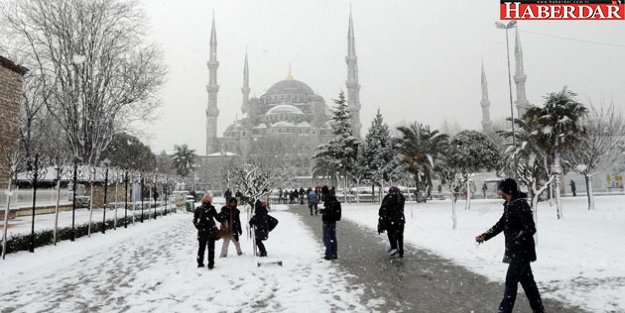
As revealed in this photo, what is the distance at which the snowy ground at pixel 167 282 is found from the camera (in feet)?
16.9

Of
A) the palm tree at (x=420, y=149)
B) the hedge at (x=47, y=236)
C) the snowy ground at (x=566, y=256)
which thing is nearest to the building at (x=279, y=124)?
the palm tree at (x=420, y=149)

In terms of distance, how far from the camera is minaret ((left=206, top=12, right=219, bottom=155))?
76.2 meters

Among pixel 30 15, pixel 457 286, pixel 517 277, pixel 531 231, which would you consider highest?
pixel 30 15

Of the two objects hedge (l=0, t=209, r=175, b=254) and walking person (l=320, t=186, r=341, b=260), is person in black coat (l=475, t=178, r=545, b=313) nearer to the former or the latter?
walking person (l=320, t=186, r=341, b=260)

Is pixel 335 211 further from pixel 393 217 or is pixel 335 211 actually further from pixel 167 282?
pixel 167 282

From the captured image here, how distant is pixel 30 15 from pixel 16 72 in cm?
304

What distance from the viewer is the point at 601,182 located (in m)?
40.4

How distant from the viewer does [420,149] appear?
3000cm

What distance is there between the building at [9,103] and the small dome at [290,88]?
90002 mm

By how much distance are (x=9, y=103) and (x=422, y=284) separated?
22.9m

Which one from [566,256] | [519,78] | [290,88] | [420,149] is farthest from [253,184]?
[290,88]

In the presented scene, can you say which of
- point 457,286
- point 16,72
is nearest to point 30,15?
point 16,72

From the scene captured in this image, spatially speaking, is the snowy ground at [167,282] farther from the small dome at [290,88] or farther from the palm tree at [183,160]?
the small dome at [290,88]

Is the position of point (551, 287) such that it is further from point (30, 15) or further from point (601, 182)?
point (601, 182)
